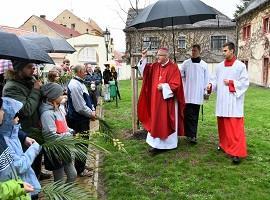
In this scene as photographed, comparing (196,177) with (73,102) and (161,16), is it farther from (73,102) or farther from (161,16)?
(161,16)

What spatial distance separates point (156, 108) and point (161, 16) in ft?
5.19

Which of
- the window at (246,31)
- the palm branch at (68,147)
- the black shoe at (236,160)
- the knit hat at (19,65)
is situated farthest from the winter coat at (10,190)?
the window at (246,31)

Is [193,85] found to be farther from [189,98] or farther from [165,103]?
[165,103]

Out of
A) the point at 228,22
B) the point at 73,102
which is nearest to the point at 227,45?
the point at 73,102

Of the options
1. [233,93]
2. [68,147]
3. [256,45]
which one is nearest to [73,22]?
[256,45]

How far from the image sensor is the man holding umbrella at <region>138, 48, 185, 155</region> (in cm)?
634

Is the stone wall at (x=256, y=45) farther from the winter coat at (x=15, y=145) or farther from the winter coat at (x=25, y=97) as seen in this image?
the winter coat at (x=15, y=145)

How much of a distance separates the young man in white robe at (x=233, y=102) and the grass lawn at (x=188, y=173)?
10.3 inches

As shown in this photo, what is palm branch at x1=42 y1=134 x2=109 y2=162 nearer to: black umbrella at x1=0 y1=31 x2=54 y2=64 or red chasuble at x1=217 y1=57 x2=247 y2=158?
black umbrella at x1=0 y1=31 x2=54 y2=64

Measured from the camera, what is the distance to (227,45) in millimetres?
6016

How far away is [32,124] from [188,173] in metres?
2.68

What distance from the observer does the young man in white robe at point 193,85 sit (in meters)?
6.81

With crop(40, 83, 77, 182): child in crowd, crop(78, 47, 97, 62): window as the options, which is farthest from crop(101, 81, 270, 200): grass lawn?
crop(78, 47, 97, 62): window

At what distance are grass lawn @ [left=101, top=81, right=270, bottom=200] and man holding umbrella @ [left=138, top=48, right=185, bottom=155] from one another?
0.28m
